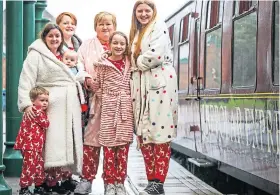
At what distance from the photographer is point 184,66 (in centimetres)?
1237

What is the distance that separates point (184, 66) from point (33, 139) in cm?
584

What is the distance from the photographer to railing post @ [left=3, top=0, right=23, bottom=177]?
9188 mm

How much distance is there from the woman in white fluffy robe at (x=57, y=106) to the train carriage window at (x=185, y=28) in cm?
513

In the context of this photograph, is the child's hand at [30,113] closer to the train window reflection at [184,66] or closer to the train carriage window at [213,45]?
the train carriage window at [213,45]

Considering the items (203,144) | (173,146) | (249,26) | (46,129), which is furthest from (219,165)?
(173,146)

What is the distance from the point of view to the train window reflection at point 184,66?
11961 millimetres

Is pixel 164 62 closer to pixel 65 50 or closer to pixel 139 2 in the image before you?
pixel 139 2

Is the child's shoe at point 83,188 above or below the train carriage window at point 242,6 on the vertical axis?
below

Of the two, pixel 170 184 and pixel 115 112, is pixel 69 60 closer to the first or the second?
pixel 115 112

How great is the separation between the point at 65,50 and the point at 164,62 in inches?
42.7

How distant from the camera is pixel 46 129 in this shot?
7.02 m

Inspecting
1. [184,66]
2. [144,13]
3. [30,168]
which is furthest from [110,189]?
[184,66]

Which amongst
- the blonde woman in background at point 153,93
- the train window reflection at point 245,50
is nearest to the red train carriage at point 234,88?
the train window reflection at point 245,50

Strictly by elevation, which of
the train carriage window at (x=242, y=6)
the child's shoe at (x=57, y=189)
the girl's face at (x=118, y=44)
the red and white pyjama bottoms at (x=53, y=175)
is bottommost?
the child's shoe at (x=57, y=189)
